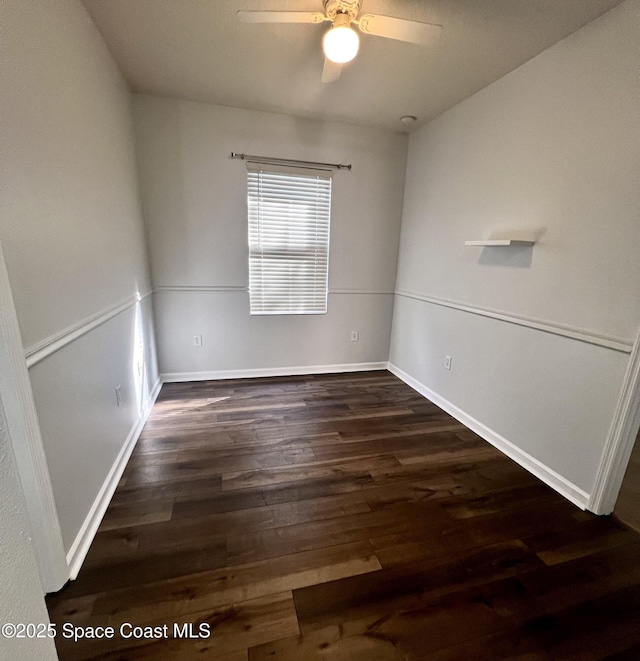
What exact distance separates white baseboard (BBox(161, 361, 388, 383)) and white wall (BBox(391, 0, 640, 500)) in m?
1.04

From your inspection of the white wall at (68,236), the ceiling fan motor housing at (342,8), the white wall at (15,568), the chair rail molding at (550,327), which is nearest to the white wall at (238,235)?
the white wall at (68,236)

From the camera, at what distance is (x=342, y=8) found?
1.50 m

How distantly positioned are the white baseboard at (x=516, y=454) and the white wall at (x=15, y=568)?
2300 mm

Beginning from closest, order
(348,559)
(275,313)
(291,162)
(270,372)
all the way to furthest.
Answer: (348,559)
(291,162)
(275,313)
(270,372)

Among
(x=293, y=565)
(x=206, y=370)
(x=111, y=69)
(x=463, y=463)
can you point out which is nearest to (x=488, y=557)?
(x=463, y=463)

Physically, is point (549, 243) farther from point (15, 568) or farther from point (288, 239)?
point (15, 568)

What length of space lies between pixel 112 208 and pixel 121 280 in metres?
0.45

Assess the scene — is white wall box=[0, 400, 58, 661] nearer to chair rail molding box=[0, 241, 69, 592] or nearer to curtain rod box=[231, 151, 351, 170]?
chair rail molding box=[0, 241, 69, 592]

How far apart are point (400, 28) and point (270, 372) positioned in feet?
9.28

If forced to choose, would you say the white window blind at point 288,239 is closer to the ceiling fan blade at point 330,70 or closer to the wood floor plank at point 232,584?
the ceiling fan blade at point 330,70

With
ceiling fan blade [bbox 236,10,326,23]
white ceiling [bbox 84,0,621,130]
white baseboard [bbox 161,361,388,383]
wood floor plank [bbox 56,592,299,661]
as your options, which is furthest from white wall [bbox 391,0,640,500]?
wood floor plank [bbox 56,592,299,661]

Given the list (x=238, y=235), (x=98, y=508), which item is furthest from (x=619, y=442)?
(x=238, y=235)

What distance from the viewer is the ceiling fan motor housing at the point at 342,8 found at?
1475mm

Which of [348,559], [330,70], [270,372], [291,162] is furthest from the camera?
[270,372]
